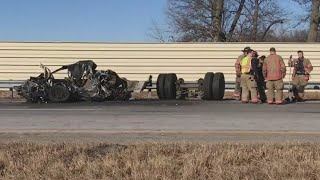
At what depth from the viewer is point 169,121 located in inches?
444

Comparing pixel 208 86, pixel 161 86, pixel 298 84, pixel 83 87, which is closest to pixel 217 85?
pixel 208 86

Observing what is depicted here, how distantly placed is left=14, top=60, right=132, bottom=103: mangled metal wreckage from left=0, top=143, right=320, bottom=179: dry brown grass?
9.03 m

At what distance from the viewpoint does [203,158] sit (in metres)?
6.39

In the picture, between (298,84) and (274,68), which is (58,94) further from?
(298,84)

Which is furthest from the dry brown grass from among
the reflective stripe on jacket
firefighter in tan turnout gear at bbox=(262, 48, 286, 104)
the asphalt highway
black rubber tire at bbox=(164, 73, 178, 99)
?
black rubber tire at bbox=(164, 73, 178, 99)

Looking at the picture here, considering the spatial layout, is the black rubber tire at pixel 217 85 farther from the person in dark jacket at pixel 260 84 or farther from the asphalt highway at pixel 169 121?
the asphalt highway at pixel 169 121

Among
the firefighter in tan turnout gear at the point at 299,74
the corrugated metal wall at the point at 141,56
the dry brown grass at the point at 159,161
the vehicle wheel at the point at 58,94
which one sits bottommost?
the dry brown grass at the point at 159,161

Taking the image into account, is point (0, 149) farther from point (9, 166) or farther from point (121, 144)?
point (121, 144)

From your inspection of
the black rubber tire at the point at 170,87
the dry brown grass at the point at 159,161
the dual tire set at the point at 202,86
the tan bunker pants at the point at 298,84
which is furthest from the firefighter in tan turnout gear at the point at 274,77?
the dry brown grass at the point at 159,161

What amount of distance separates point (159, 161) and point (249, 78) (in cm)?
1031

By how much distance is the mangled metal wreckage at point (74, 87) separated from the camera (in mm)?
16422

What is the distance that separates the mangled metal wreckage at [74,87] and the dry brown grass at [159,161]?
29.6 feet

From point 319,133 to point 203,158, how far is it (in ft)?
12.5

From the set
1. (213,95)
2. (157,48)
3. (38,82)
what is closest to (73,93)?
(38,82)
